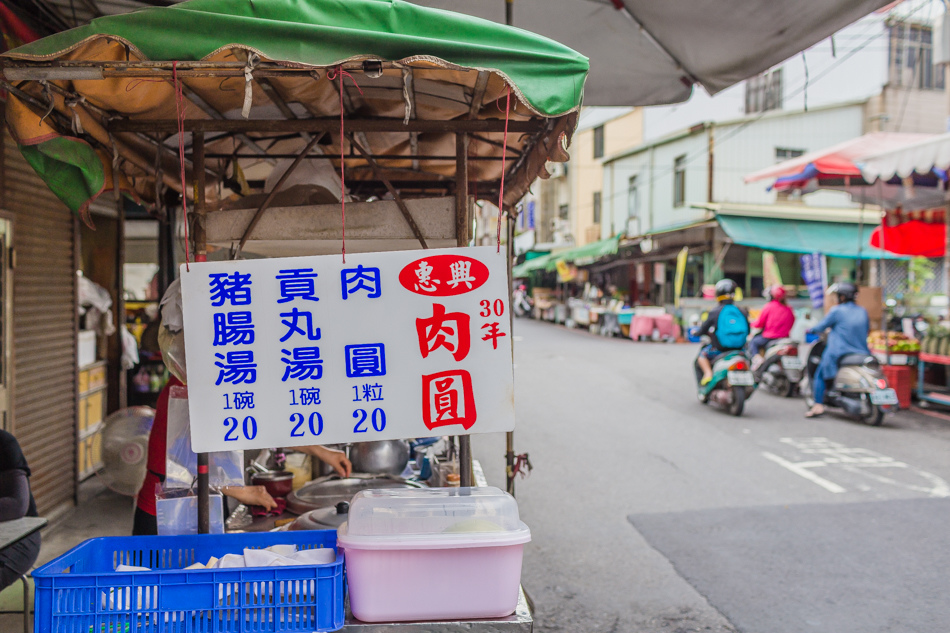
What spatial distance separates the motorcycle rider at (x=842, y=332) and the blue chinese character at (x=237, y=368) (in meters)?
8.80

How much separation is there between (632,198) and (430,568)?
25964 mm

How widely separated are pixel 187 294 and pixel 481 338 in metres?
1.08

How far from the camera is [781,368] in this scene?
11.2 metres

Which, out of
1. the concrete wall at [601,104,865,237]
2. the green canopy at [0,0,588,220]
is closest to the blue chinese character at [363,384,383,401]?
the green canopy at [0,0,588,220]

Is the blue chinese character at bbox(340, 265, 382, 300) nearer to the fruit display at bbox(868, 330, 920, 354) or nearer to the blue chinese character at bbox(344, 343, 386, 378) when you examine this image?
the blue chinese character at bbox(344, 343, 386, 378)

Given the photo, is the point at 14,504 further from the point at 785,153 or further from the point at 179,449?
the point at 785,153

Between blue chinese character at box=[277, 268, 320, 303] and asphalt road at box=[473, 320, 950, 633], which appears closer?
blue chinese character at box=[277, 268, 320, 303]

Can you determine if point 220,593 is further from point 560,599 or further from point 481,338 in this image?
point 560,599

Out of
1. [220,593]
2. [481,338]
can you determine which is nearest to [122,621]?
[220,593]

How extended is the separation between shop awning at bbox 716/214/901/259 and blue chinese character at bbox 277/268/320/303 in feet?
57.0

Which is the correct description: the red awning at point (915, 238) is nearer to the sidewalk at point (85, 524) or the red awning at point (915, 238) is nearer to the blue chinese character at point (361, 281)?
the blue chinese character at point (361, 281)

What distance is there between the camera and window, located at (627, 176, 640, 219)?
26331 mm

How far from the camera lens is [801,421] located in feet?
30.8

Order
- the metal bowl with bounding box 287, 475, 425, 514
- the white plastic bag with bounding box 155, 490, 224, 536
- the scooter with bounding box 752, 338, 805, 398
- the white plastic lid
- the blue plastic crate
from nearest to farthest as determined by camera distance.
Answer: the blue plastic crate, the white plastic lid, the white plastic bag with bounding box 155, 490, 224, 536, the metal bowl with bounding box 287, 475, 425, 514, the scooter with bounding box 752, 338, 805, 398
